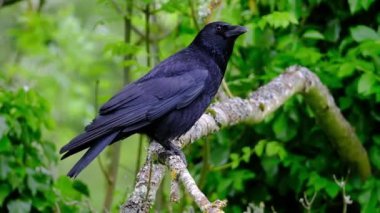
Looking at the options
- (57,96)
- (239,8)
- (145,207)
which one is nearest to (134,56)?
(239,8)

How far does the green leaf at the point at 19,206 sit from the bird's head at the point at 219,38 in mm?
1465

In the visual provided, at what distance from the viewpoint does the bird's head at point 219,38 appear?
491 centimetres

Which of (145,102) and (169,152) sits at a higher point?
(145,102)

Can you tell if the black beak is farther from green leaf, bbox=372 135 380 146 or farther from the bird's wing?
green leaf, bbox=372 135 380 146

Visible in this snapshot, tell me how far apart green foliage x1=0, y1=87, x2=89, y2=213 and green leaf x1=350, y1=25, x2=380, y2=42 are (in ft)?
6.79

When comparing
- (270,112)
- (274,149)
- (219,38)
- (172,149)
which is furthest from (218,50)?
Result: (172,149)

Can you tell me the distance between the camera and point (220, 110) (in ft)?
14.9

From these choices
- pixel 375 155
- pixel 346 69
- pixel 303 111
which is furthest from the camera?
pixel 303 111

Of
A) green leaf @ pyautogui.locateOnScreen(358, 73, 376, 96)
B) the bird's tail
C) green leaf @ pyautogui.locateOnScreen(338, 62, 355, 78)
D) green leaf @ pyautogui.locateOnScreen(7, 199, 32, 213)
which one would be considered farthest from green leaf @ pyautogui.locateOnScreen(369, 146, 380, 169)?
green leaf @ pyautogui.locateOnScreen(7, 199, 32, 213)

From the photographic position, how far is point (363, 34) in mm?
5355

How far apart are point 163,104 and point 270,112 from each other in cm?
77

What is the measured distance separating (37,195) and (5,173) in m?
0.32

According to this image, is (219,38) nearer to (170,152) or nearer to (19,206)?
(170,152)

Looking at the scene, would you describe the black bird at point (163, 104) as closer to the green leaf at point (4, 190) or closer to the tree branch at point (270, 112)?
the tree branch at point (270, 112)
